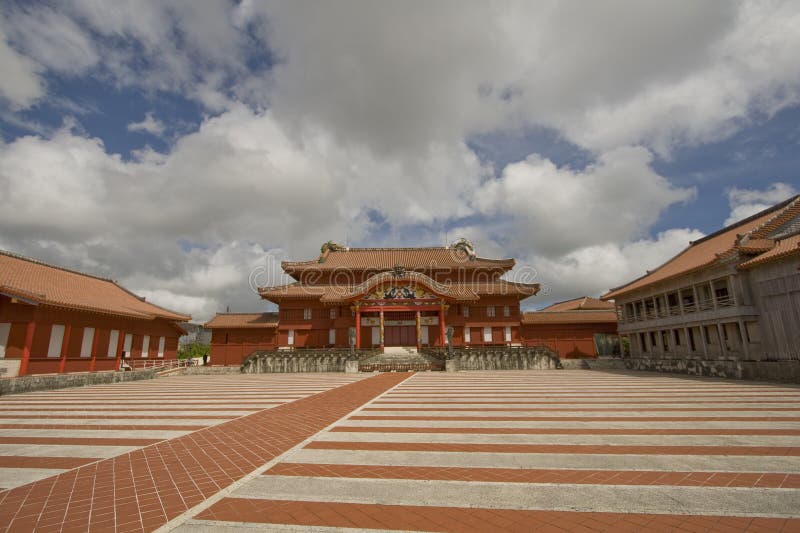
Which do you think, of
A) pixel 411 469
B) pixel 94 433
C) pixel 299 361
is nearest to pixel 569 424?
pixel 411 469

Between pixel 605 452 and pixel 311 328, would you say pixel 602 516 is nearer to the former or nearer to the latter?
pixel 605 452

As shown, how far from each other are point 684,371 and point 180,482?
24710 mm

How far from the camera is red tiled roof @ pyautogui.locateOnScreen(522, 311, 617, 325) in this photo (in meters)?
30.8

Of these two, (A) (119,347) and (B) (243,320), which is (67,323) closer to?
(A) (119,347)

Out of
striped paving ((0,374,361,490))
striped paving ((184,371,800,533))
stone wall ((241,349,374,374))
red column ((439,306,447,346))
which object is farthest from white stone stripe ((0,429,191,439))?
red column ((439,306,447,346))

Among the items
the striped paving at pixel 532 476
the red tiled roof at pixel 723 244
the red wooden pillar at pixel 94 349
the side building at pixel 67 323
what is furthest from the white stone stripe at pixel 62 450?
the red tiled roof at pixel 723 244

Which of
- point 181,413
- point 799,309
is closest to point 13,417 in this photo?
point 181,413

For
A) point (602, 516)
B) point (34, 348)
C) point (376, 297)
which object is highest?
point (376, 297)

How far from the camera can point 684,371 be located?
68.2 ft

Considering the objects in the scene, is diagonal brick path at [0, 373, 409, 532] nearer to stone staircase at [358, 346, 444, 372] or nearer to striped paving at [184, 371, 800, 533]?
striped paving at [184, 371, 800, 533]

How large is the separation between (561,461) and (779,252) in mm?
18450

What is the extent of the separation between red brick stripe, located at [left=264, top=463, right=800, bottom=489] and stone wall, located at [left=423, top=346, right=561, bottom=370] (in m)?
19.1

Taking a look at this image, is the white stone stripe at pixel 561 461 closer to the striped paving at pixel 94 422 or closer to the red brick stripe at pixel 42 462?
the red brick stripe at pixel 42 462

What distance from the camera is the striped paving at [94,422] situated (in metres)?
5.75
